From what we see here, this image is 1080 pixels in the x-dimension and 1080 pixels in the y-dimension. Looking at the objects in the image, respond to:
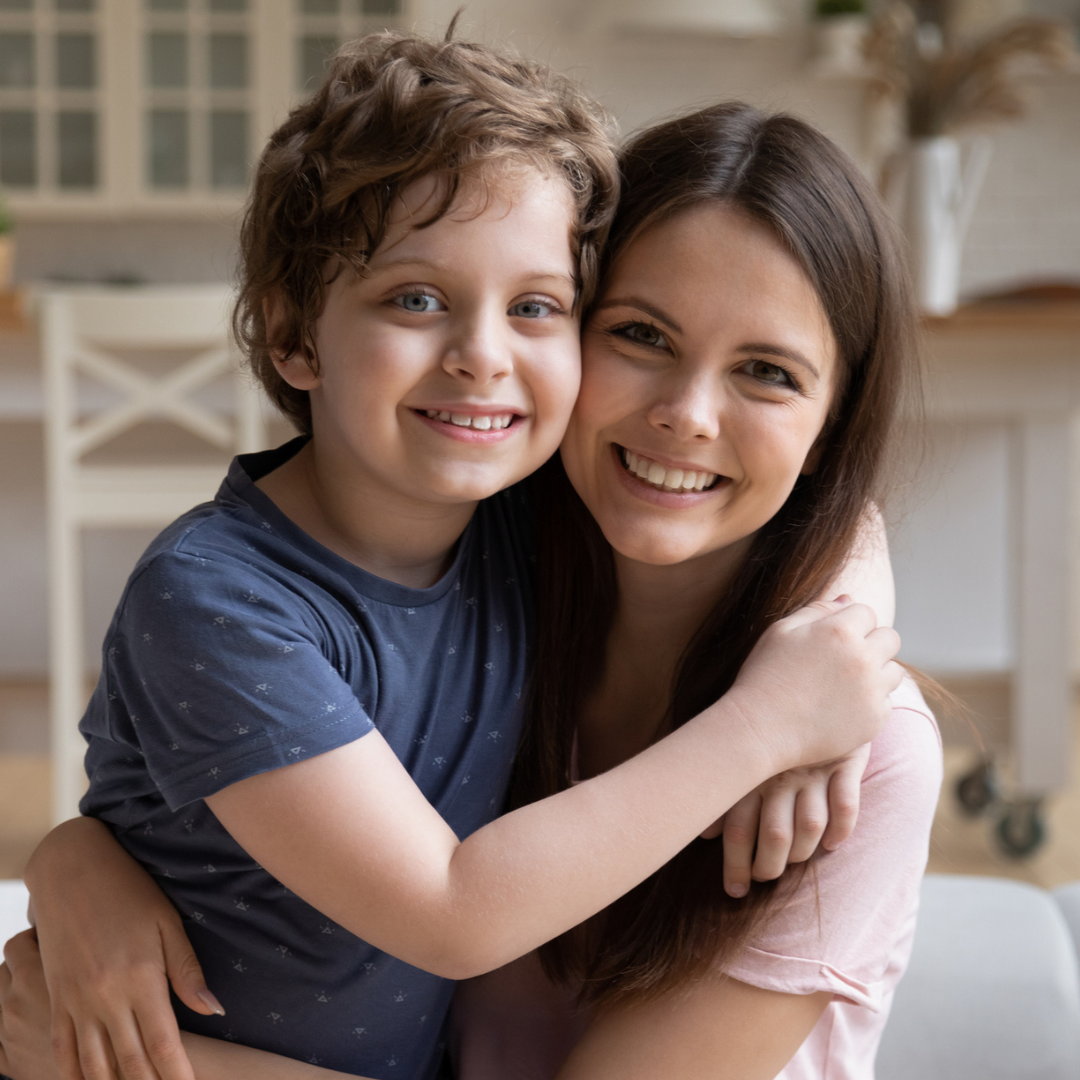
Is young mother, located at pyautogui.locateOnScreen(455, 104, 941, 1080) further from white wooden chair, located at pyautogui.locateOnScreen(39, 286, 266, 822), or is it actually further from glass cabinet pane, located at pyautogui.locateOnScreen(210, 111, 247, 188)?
glass cabinet pane, located at pyautogui.locateOnScreen(210, 111, 247, 188)

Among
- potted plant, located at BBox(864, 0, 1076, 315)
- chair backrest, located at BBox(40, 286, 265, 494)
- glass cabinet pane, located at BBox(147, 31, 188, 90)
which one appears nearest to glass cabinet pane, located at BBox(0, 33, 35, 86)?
glass cabinet pane, located at BBox(147, 31, 188, 90)

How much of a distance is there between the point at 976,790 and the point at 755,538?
2.06 m

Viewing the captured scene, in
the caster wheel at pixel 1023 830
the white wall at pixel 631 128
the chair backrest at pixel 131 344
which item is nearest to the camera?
the chair backrest at pixel 131 344

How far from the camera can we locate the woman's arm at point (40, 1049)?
0.87 meters

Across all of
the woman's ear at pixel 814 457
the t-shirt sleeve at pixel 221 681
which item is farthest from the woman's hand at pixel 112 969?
the woman's ear at pixel 814 457

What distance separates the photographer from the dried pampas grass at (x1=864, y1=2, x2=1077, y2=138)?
2691 millimetres

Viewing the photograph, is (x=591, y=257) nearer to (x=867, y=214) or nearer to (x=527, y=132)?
(x=527, y=132)

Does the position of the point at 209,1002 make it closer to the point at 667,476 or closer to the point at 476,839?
the point at 476,839

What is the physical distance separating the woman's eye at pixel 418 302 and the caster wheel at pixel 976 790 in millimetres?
2340

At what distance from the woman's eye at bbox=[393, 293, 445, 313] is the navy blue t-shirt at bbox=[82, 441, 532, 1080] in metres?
0.17

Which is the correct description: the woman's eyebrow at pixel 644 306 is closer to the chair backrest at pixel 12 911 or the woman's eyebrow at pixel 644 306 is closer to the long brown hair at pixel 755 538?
the long brown hair at pixel 755 538

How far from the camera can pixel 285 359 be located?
94 cm

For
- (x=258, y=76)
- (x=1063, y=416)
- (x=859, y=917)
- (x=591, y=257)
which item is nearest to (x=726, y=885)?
(x=859, y=917)

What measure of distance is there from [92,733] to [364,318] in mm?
375
